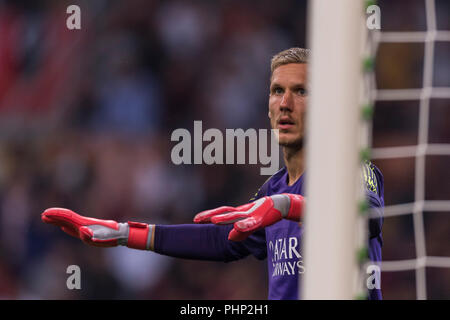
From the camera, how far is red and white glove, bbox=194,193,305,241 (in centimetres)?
168

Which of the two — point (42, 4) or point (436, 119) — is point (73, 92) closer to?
point (42, 4)

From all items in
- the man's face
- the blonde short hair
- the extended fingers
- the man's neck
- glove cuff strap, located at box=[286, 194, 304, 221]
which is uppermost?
the blonde short hair

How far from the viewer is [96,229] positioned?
1967 millimetres

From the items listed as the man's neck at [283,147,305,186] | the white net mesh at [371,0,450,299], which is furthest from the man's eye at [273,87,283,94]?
the white net mesh at [371,0,450,299]

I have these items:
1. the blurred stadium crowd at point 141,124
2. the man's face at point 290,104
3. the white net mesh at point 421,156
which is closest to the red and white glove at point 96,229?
the man's face at point 290,104

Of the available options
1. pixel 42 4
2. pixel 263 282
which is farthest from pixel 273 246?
pixel 42 4

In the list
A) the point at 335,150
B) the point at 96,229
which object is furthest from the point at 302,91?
the point at 335,150

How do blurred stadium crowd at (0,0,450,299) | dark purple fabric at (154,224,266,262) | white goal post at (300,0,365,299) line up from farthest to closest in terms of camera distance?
blurred stadium crowd at (0,0,450,299), dark purple fabric at (154,224,266,262), white goal post at (300,0,365,299)

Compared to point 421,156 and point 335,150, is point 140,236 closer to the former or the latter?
point 335,150

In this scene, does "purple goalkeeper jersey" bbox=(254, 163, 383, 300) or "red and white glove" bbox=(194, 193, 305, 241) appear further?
"purple goalkeeper jersey" bbox=(254, 163, 383, 300)

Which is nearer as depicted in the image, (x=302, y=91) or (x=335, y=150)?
(x=335, y=150)

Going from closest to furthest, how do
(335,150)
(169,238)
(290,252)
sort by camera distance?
(335,150)
(290,252)
(169,238)

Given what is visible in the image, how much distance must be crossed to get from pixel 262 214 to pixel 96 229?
53 centimetres

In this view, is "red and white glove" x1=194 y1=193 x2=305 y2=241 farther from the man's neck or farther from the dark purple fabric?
the dark purple fabric
